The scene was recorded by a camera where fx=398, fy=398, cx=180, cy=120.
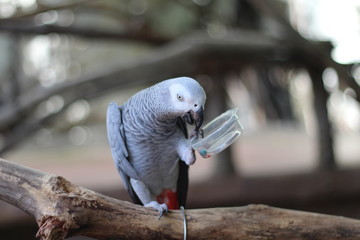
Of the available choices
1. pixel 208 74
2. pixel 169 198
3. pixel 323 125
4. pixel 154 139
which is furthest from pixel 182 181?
pixel 323 125

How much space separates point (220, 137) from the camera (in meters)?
0.99

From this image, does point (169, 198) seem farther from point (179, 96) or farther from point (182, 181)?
point (179, 96)

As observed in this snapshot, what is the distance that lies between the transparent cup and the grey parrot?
36mm

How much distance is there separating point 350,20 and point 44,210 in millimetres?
4378

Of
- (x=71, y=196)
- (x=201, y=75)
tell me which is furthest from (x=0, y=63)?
(x=71, y=196)

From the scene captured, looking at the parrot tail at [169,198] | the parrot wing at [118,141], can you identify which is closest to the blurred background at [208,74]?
the parrot tail at [169,198]

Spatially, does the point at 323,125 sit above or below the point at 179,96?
above

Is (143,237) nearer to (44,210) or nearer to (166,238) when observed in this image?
(166,238)

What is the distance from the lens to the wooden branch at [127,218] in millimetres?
849

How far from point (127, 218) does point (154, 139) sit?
23 centimetres

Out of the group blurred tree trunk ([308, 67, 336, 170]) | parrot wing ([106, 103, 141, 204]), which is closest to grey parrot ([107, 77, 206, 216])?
parrot wing ([106, 103, 141, 204])

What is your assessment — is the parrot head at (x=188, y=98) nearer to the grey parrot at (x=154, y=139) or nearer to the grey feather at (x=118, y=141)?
the grey parrot at (x=154, y=139)

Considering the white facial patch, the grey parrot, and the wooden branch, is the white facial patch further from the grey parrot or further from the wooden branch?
the wooden branch

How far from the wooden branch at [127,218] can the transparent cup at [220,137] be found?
188 mm
